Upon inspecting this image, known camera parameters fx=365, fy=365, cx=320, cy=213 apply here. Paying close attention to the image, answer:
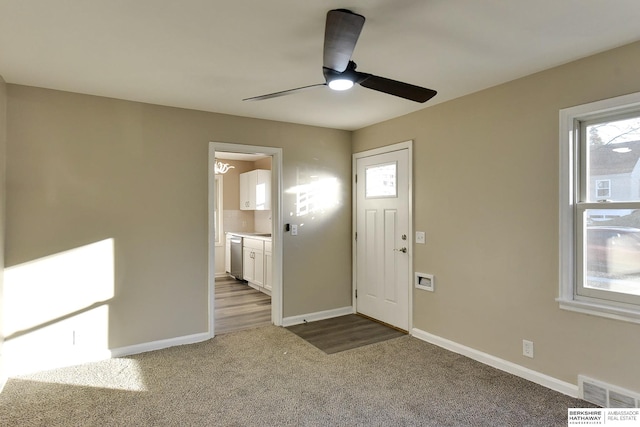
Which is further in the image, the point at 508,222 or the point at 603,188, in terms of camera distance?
the point at 508,222

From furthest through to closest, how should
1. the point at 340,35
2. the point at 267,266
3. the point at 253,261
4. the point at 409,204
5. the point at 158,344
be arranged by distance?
the point at 253,261 → the point at 267,266 → the point at 409,204 → the point at 158,344 → the point at 340,35

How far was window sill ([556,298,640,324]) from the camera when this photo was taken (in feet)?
7.65

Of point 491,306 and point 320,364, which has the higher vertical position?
point 491,306

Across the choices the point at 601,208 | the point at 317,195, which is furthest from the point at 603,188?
the point at 317,195

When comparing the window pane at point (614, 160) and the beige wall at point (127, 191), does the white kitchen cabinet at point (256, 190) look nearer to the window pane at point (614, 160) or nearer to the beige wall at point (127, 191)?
the beige wall at point (127, 191)

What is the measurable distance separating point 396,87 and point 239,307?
12.6 ft

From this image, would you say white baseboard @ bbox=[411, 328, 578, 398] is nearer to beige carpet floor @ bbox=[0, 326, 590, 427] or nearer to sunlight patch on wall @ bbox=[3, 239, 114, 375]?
beige carpet floor @ bbox=[0, 326, 590, 427]

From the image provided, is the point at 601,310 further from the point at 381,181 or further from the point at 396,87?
the point at 381,181

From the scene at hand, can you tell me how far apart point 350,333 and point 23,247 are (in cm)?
313

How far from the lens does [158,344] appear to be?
3.54 m

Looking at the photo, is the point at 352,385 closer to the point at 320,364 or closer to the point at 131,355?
the point at 320,364

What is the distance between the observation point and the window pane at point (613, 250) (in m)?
A: 2.39

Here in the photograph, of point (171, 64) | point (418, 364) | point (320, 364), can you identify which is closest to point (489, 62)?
point (171, 64)

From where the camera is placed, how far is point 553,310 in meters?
2.73
